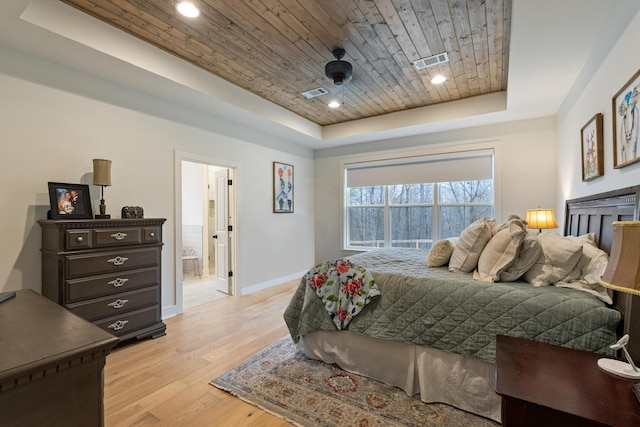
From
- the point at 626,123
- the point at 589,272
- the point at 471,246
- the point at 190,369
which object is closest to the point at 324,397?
the point at 190,369

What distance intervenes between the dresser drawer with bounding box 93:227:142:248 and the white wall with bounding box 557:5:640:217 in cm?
373

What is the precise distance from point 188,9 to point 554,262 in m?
3.10

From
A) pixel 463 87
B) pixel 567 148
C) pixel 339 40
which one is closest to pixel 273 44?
pixel 339 40

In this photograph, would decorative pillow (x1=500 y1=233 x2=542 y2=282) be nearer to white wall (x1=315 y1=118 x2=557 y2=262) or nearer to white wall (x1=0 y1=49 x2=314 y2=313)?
white wall (x1=315 y1=118 x2=557 y2=262)

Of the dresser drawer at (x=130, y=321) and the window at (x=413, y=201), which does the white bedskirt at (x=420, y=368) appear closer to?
the dresser drawer at (x=130, y=321)

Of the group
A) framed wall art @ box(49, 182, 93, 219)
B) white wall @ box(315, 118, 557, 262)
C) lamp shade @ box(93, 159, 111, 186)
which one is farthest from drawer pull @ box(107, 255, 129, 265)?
white wall @ box(315, 118, 557, 262)

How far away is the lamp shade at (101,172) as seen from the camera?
2.65 m

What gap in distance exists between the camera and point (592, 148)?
7.77ft

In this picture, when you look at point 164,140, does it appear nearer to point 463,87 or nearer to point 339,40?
point 339,40

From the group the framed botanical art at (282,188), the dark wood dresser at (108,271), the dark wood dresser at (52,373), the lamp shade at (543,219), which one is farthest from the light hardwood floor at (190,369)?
the lamp shade at (543,219)

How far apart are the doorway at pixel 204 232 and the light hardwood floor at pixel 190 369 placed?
0.69 meters

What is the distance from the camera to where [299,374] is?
7.30 ft

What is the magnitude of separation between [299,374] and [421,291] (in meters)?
1.12

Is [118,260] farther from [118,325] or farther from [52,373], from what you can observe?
[52,373]
